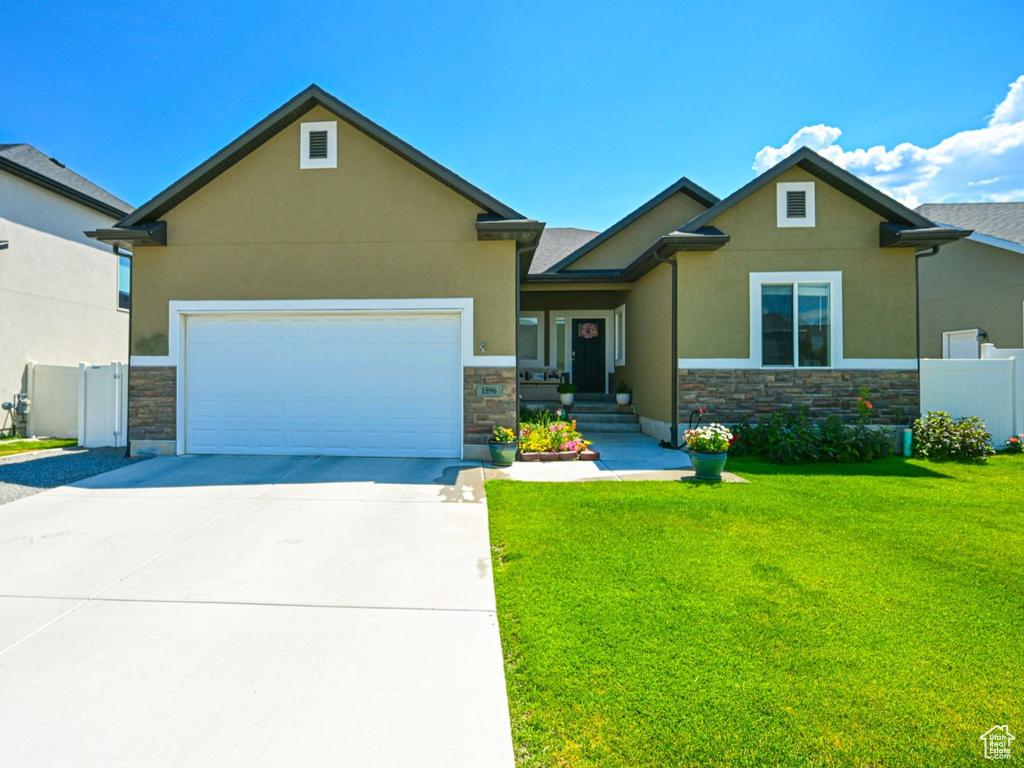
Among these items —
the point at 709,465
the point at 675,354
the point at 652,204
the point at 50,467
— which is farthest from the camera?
the point at 652,204

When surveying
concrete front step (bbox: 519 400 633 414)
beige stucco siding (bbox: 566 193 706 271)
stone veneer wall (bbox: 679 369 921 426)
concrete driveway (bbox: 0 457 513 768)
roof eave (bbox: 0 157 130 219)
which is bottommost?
concrete driveway (bbox: 0 457 513 768)

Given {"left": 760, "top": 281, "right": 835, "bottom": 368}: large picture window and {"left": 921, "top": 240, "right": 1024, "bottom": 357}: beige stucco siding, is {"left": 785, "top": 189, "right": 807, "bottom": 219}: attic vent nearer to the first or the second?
{"left": 760, "top": 281, "right": 835, "bottom": 368}: large picture window

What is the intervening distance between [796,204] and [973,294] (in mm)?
9117

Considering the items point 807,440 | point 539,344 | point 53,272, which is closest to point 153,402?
point 53,272

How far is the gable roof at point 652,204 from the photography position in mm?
13930

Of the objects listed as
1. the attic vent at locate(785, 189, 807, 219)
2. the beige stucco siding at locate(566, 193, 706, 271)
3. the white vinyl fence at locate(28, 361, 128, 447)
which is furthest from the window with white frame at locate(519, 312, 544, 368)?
the white vinyl fence at locate(28, 361, 128, 447)

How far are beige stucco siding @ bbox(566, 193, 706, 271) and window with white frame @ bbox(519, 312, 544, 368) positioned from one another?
2228mm

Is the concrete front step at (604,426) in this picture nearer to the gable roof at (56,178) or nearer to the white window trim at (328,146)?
the white window trim at (328,146)

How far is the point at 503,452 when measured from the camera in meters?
8.80

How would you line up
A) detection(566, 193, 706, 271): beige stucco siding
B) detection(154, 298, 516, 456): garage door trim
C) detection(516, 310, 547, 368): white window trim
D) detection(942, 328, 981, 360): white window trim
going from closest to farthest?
detection(154, 298, 516, 456): garage door trim → detection(566, 193, 706, 271): beige stucco siding → detection(942, 328, 981, 360): white window trim → detection(516, 310, 547, 368): white window trim

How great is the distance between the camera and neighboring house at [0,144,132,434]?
40.8 feet

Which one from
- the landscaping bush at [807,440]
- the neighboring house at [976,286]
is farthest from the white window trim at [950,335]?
the landscaping bush at [807,440]

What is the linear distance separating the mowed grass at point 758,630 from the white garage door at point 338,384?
337 cm

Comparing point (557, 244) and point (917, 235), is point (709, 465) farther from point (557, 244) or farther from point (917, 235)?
point (557, 244)
